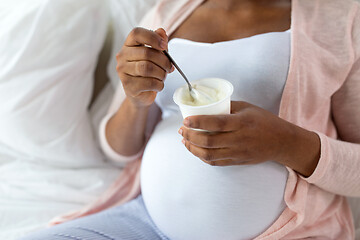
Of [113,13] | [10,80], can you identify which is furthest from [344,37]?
[10,80]

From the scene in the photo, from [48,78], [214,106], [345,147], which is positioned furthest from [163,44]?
[48,78]

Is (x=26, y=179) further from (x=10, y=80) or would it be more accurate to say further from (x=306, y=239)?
(x=306, y=239)

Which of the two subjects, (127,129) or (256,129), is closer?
(256,129)

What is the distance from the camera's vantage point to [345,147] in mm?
813

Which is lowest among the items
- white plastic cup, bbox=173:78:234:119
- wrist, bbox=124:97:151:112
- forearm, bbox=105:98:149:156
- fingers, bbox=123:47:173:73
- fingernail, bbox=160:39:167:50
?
forearm, bbox=105:98:149:156

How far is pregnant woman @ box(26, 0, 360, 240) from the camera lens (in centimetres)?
73

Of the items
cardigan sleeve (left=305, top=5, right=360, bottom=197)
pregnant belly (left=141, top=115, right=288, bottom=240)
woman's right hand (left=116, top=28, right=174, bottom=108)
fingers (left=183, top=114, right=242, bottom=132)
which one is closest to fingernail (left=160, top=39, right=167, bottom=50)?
woman's right hand (left=116, top=28, right=174, bottom=108)

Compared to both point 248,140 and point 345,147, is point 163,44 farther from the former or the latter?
point 345,147

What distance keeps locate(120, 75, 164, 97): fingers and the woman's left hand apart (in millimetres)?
100

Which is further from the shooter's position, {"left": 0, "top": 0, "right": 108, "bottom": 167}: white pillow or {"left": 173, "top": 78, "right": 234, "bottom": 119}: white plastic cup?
{"left": 0, "top": 0, "right": 108, "bottom": 167}: white pillow

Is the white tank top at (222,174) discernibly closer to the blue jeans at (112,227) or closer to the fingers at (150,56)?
Result: the blue jeans at (112,227)

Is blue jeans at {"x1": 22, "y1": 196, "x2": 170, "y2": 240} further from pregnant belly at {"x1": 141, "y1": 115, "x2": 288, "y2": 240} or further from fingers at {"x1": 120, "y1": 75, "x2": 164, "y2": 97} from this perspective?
fingers at {"x1": 120, "y1": 75, "x2": 164, "y2": 97}

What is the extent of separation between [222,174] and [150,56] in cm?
27

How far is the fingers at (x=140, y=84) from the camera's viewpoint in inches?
28.6
